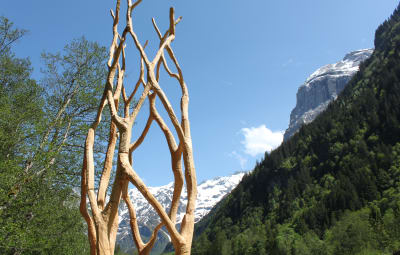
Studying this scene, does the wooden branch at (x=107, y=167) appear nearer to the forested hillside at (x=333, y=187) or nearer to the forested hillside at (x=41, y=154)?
the forested hillside at (x=41, y=154)

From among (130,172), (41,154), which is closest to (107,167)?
(130,172)

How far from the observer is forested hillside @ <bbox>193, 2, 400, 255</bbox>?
60.5 metres

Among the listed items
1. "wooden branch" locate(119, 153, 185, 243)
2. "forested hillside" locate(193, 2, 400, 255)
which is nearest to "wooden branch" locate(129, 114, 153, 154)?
"wooden branch" locate(119, 153, 185, 243)

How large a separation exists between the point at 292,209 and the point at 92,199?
106 meters

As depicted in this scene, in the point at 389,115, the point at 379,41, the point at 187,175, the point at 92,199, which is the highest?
the point at 379,41

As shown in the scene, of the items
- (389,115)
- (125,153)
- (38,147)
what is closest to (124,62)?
(125,153)

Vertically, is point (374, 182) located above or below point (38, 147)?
above

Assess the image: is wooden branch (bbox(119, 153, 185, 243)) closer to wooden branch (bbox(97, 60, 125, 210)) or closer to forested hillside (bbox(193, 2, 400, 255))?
wooden branch (bbox(97, 60, 125, 210))

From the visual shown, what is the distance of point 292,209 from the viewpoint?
9919 cm

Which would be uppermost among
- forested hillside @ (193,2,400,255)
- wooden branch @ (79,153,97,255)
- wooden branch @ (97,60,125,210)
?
forested hillside @ (193,2,400,255)

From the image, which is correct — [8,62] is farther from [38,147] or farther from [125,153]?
[125,153]

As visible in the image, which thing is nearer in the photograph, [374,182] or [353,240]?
[353,240]

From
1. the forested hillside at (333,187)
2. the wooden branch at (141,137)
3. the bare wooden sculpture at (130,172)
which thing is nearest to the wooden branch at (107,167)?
the bare wooden sculpture at (130,172)

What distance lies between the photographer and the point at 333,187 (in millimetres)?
90250
